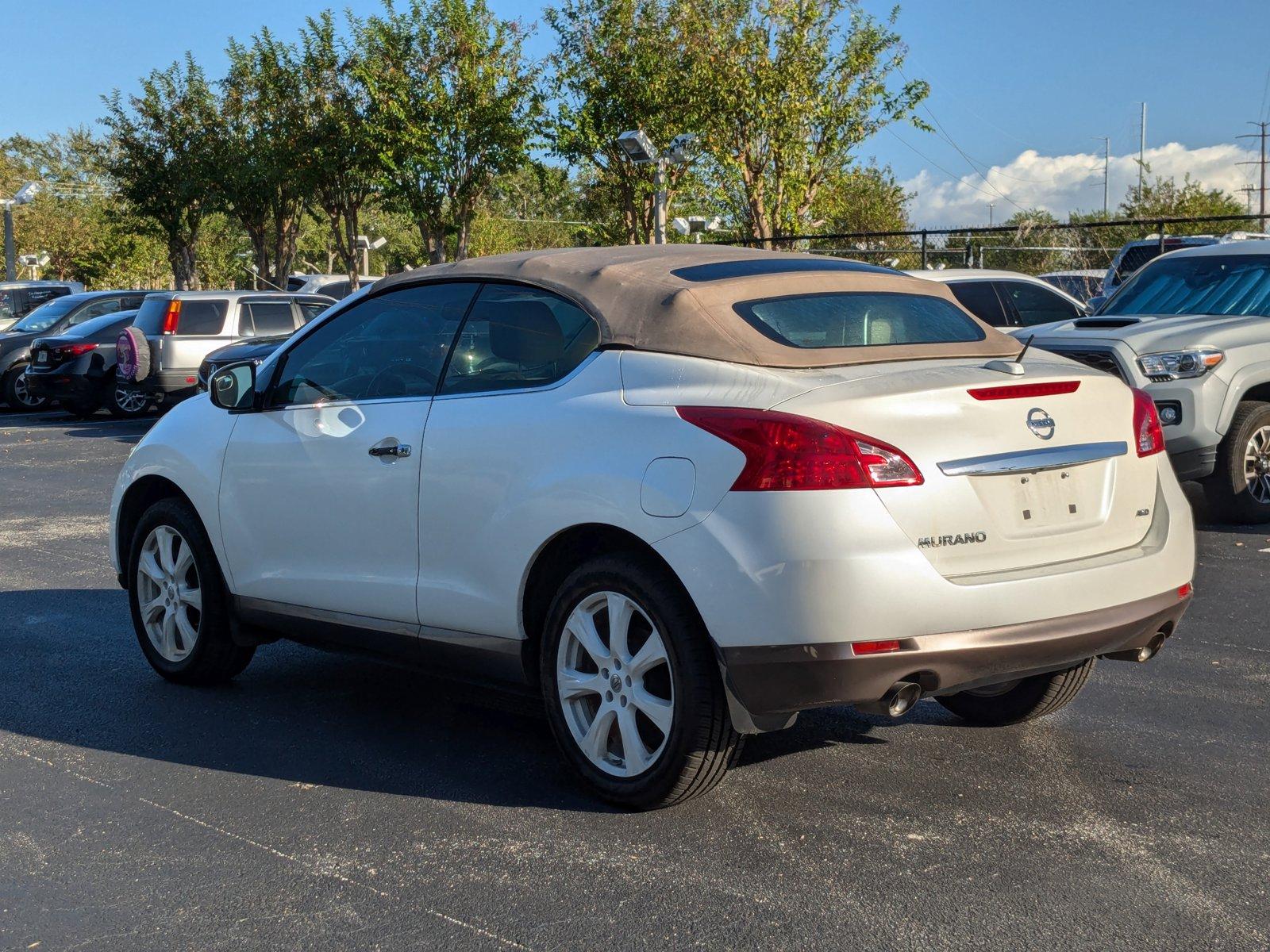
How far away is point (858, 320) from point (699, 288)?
545 millimetres

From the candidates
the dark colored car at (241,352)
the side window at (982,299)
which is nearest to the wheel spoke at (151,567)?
the side window at (982,299)

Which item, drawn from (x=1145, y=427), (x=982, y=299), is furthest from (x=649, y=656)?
(x=982, y=299)

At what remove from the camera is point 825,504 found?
383cm

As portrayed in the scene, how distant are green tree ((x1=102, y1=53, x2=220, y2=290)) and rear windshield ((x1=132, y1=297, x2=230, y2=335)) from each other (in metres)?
19.7

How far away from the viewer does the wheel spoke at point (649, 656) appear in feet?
13.7

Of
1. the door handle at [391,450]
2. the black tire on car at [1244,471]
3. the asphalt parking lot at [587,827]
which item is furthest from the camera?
the black tire on car at [1244,471]

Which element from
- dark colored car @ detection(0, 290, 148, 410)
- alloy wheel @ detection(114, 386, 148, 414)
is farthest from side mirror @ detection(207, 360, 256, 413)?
dark colored car @ detection(0, 290, 148, 410)

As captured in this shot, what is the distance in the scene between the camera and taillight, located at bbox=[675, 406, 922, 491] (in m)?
3.85

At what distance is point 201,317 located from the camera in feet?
66.0

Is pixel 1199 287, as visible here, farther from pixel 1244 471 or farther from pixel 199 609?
pixel 199 609

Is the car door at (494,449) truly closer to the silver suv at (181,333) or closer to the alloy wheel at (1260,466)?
the alloy wheel at (1260,466)

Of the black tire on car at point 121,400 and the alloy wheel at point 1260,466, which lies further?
the black tire on car at point 121,400

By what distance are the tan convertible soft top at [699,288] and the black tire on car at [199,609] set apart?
4.54 ft

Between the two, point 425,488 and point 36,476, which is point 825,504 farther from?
point 36,476
